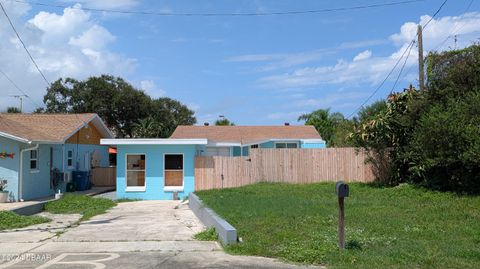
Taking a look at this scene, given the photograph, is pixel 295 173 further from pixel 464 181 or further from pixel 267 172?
pixel 464 181

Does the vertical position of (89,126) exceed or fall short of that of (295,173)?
it exceeds it

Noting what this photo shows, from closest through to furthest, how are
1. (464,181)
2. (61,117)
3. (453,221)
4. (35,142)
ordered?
1. (453,221)
2. (464,181)
3. (35,142)
4. (61,117)

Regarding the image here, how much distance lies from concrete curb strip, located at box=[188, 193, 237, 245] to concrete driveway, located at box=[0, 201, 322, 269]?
10.1 inches

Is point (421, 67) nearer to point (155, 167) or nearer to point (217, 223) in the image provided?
point (155, 167)

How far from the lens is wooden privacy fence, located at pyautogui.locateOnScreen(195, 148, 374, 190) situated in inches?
974

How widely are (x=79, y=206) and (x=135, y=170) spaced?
639cm

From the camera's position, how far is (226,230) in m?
10.3

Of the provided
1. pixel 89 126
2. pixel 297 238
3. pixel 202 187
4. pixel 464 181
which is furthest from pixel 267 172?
pixel 297 238

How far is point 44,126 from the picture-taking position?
88.7 ft

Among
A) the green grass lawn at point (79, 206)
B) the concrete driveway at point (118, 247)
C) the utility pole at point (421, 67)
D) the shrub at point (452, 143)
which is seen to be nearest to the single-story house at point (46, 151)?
the green grass lawn at point (79, 206)

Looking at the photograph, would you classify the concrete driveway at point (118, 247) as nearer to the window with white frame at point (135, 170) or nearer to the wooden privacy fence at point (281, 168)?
the wooden privacy fence at point (281, 168)

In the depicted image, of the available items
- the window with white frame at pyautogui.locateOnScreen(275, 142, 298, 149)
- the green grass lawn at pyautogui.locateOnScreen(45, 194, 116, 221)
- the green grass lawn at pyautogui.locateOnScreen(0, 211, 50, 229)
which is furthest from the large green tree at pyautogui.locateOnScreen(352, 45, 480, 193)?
the window with white frame at pyautogui.locateOnScreen(275, 142, 298, 149)

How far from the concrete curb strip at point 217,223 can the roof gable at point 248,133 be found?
63.5ft

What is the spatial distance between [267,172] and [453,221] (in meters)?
13.8
